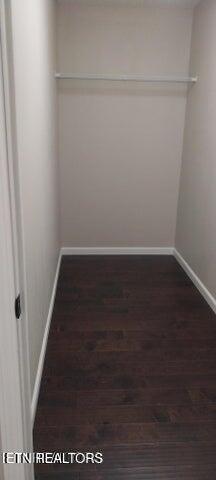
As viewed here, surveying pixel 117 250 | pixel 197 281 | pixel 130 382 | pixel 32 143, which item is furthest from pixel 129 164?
pixel 130 382

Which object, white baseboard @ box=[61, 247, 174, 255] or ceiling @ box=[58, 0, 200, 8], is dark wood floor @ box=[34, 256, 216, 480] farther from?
ceiling @ box=[58, 0, 200, 8]

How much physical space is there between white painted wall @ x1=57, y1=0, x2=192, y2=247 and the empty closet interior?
1 centimetres

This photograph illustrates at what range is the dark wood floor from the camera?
5.47 ft

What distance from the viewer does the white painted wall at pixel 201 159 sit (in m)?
3.05

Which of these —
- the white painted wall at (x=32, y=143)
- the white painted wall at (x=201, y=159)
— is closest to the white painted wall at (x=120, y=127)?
the white painted wall at (x=201, y=159)

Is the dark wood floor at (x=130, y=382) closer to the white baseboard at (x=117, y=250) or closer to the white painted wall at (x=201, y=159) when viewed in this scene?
the white painted wall at (x=201, y=159)

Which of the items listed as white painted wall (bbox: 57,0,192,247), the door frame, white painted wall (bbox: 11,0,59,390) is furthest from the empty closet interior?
the door frame

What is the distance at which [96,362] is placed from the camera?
7.58ft

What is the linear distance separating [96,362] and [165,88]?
9.20 ft

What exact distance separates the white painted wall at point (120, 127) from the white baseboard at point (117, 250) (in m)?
0.06

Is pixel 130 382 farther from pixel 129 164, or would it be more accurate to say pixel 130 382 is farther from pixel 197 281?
pixel 129 164

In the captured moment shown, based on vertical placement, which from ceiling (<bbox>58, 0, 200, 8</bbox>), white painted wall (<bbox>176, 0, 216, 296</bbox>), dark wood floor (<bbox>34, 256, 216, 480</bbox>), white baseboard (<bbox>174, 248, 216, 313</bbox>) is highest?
ceiling (<bbox>58, 0, 200, 8</bbox>)

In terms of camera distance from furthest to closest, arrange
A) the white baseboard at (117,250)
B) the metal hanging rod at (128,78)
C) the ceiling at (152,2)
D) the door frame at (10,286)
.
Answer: the white baseboard at (117,250) < the metal hanging rod at (128,78) < the ceiling at (152,2) < the door frame at (10,286)

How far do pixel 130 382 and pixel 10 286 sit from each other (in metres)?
1.47
